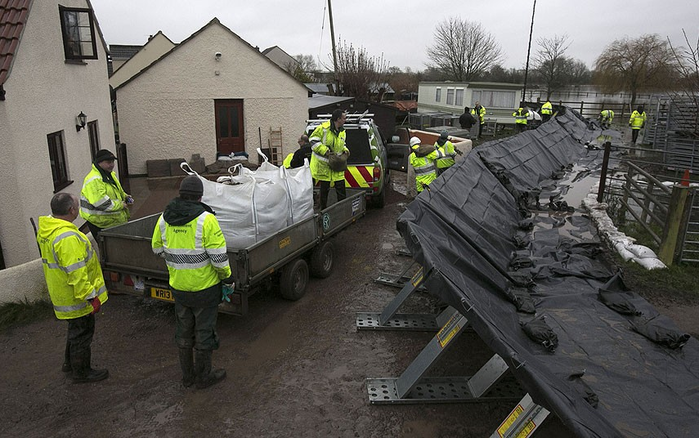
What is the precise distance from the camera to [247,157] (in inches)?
628

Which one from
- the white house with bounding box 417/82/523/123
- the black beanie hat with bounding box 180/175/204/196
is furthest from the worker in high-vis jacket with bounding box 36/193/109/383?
the white house with bounding box 417/82/523/123

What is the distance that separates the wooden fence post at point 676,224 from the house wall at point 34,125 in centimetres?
923

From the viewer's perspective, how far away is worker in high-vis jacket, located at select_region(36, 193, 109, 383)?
13.4 feet

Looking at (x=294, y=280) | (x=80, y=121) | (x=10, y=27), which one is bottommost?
(x=294, y=280)

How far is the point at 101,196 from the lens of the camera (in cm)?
584

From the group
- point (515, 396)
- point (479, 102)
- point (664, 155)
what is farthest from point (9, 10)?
point (479, 102)

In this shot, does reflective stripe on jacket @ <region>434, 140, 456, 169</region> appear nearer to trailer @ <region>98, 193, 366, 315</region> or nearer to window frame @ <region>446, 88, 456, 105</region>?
trailer @ <region>98, 193, 366, 315</region>

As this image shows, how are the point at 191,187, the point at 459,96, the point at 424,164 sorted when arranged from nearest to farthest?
the point at 191,187, the point at 424,164, the point at 459,96

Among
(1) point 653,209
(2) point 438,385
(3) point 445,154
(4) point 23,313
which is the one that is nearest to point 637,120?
(1) point 653,209

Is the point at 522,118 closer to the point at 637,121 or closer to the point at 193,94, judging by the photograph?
the point at 637,121

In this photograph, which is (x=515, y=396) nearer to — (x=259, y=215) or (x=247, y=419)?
(x=247, y=419)

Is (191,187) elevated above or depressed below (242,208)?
above

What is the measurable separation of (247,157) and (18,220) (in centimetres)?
954

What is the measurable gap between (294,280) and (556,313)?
303cm
